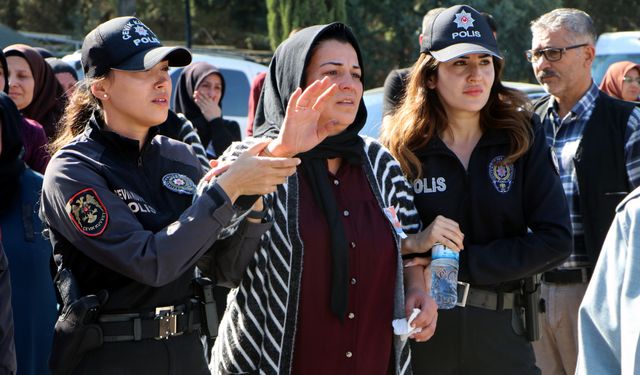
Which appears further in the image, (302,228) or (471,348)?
(471,348)

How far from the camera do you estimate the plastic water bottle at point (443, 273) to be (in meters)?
3.68

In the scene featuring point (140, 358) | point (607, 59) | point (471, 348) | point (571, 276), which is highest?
point (140, 358)

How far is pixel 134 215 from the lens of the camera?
3205mm

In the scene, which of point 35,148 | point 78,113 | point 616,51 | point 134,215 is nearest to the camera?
point 134,215

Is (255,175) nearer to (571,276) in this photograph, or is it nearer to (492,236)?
(492,236)

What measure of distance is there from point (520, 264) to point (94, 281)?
68.5 inches

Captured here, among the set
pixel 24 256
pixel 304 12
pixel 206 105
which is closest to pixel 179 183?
pixel 24 256

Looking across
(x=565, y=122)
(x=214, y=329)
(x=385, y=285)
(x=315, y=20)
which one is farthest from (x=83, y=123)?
(x=315, y=20)

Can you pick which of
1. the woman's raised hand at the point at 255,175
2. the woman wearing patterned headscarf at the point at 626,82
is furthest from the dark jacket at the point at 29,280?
the woman wearing patterned headscarf at the point at 626,82

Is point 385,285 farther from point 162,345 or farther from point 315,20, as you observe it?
point 315,20

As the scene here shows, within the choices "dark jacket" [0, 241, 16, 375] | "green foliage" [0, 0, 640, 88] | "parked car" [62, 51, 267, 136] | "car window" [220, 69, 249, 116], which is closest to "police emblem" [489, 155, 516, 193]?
"dark jacket" [0, 241, 16, 375]

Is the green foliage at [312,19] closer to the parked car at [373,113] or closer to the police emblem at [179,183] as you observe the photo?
the parked car at [373,113]

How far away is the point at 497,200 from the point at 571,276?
3.93 ft

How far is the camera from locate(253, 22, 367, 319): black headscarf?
11.2ft
